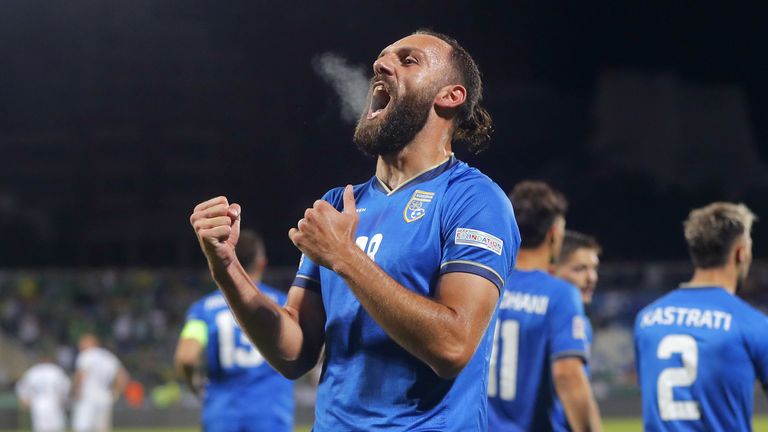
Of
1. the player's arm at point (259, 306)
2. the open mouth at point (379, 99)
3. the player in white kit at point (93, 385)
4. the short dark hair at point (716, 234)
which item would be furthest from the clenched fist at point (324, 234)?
the player in white kit at point (93, 385)

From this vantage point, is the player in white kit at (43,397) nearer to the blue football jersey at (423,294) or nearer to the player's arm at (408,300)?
the blue football jersey at (423,294)

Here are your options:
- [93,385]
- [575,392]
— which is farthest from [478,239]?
[93,385]

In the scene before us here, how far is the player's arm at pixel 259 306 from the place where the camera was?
286 cm

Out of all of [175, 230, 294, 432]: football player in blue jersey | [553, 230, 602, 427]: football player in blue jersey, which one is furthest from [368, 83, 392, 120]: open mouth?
[175, 230, 294, 432]: football player in blue jersey

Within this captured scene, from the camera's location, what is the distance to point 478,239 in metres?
2.71

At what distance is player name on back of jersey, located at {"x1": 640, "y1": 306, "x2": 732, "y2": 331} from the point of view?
4598 millimetres

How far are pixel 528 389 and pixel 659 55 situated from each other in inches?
842

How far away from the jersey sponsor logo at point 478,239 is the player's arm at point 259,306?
60 centimetres

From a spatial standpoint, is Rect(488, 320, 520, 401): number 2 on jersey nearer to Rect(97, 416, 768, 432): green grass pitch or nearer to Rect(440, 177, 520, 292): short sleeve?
Rect(440, 177, 520, 292): short sleeve

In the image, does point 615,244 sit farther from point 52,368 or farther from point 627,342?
point 52,368

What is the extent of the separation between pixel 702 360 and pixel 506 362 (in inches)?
34.8

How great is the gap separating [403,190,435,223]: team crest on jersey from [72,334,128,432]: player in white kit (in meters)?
14.5

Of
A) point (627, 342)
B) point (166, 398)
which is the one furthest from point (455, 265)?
point (627, 342)

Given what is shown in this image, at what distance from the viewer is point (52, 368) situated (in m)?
17.4
